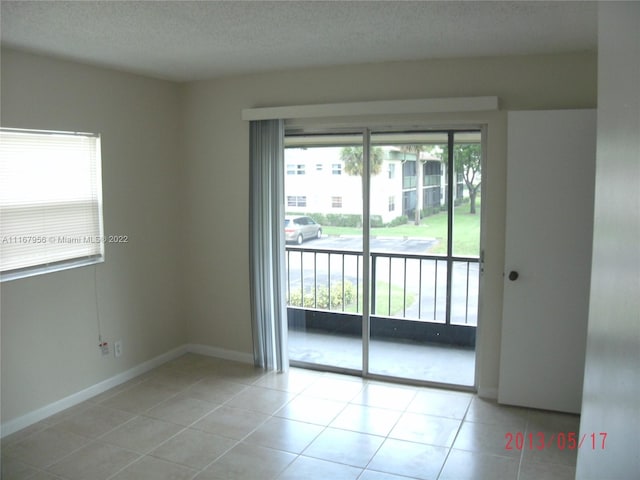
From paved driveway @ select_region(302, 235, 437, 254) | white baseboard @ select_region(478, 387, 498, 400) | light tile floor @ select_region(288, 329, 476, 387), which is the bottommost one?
white baseboard @ select_region(478, 387, 498, 400)

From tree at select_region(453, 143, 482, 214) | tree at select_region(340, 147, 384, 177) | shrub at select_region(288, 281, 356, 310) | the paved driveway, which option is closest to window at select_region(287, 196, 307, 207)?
the paved driveway

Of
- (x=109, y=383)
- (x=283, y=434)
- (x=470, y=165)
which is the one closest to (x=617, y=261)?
(x=283, y=434)

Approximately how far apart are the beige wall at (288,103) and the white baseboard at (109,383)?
0.29 ft

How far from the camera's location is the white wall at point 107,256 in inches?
136

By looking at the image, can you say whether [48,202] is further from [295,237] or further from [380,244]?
[380,244]

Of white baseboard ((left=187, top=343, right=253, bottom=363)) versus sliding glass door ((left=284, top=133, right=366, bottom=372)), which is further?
white baseboard ((left=187, top=343, right=253, bottom=363))

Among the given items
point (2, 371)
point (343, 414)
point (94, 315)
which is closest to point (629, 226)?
point (343, 414)

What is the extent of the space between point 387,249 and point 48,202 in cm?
244

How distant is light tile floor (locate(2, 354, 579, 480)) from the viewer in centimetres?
303

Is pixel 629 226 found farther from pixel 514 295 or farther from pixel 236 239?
pixel 236 239

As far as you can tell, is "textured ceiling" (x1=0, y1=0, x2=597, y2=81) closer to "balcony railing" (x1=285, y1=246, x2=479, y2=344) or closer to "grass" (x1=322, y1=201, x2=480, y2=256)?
"grass" (x1=322, y1=201, x2=480, y2=256)

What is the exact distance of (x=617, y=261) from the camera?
916 mm

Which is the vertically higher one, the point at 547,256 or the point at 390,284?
the point at 547,256

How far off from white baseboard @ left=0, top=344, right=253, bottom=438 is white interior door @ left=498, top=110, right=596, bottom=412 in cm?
226
